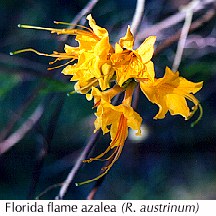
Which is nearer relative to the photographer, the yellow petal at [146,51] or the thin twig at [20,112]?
the yellow petal at [146,51]

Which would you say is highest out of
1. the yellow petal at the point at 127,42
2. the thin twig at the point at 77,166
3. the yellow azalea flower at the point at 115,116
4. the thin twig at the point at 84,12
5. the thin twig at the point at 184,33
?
the thin twig at the point at 84,12

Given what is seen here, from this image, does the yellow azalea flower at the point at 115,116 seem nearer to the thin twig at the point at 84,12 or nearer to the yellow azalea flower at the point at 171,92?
the yellow azalea flower at the point at 171,92

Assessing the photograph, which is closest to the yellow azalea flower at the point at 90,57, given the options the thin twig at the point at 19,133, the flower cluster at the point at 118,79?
the flower cluster at the point at 118,79

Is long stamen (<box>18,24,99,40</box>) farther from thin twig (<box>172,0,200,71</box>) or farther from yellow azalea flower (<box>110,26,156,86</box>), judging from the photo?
thin twig (<box>172,0,200,71</box>)

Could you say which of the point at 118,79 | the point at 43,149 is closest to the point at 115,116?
the point at 118,79

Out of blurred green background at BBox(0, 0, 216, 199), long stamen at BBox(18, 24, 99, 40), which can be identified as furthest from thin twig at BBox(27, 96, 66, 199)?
long stamen at BBox(18, 24, 99, 40)

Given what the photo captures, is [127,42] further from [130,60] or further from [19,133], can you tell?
[19,133]
